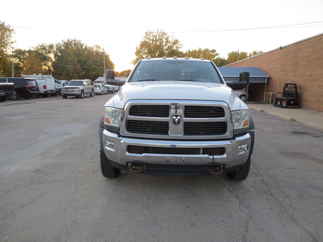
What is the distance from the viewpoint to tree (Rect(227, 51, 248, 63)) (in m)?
64.2

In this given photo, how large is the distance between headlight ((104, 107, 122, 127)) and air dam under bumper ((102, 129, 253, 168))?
167 millimetres

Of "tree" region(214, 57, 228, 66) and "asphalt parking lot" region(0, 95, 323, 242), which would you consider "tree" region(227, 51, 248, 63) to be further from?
"asphalt parking lot" region(0, 95, 323, 242)

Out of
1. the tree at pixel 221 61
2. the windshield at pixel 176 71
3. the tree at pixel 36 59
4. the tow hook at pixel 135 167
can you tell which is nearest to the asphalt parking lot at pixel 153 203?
the tow hook at pixel 135 167

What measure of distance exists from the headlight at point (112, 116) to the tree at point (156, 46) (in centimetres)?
4787

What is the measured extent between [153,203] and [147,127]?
964mm

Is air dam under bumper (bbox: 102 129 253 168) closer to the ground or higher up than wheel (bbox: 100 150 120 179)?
higher up

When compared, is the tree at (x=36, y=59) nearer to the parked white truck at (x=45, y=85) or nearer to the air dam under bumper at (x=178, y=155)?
the parked white truck at (x=45, y=85)

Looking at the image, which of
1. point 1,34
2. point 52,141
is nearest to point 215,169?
point 52,141

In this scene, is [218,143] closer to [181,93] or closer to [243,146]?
[243,146]

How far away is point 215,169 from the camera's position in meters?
2.55

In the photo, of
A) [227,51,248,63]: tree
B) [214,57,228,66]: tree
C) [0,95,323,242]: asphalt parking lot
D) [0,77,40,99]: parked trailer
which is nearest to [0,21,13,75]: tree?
[0,77,40,99]: parked trailer

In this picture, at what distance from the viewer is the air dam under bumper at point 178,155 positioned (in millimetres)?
2451

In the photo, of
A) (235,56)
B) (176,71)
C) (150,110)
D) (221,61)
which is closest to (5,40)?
(176,71)

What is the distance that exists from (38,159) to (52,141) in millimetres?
1419
